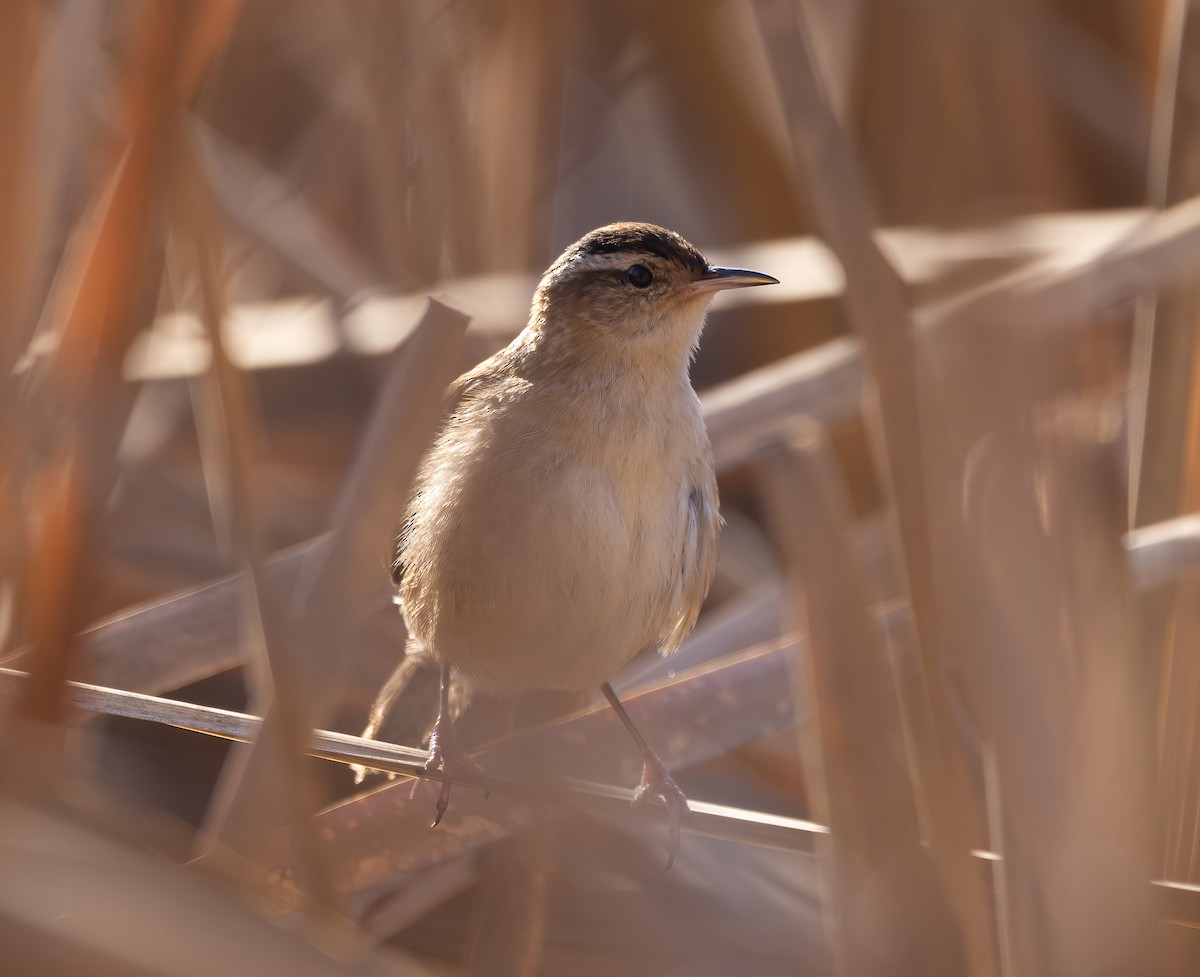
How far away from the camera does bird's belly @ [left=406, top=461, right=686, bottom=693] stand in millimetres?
2168

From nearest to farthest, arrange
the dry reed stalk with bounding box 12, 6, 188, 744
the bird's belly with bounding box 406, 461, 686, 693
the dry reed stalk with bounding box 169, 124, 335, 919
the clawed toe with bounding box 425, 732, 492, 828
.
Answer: the dry reed stalk with bounding box 169, 124, 335, 919 → the dry reed stalk with bounding box 12, 6, 188, 744 → the clawed toe with bounding box 425, 732, 492, 828 → the bird's belly with bounding box 406, 461, 686, 693

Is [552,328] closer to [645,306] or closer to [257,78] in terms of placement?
[645,306]

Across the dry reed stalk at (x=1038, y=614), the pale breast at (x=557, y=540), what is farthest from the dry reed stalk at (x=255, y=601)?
the dry reed stalk at (x=1038, y=614)

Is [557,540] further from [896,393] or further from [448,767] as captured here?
[896,393]

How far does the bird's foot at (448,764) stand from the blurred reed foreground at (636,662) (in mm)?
52

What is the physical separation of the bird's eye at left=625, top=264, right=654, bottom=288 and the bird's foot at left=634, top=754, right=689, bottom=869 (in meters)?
1.00

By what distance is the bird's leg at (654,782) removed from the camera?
2195mm

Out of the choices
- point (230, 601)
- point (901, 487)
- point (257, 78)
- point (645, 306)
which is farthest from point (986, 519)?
point (257, 78)

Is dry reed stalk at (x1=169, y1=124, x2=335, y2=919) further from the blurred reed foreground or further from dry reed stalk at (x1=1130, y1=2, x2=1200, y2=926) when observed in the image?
dry reed stalk at (x1=1130, y1=2, x2=1200, y2=926)

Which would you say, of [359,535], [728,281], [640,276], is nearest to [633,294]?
[640,276]

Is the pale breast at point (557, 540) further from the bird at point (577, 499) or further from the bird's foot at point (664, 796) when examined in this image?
the bird's foot at point (664, 796)

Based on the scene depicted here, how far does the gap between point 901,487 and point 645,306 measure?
0.89 metres

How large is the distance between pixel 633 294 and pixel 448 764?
1045 millimetres

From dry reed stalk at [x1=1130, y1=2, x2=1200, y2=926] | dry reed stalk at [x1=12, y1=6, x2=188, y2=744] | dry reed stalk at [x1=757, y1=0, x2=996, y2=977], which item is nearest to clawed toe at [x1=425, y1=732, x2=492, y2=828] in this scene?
dry reed stalk at [x1=12, y1=6, x2=188, y2=744]
